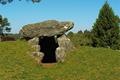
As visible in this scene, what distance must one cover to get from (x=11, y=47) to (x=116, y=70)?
34.7 feet

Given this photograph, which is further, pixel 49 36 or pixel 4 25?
pixel 4 25

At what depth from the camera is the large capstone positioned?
3080 cm

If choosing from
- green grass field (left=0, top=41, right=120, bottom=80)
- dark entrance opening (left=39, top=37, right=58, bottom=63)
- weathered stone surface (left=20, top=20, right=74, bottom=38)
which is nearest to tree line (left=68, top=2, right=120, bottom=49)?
dark entrance opening (left=39, top=37, right=58, bottom=63)

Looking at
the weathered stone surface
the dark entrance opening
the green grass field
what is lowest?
the green grass field

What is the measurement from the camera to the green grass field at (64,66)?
25297 millimetres

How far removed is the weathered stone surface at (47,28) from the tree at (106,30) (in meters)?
24.1

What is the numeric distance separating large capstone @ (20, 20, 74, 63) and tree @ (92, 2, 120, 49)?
23470 mm

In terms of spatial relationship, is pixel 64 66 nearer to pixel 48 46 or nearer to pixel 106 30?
pixel 48 46

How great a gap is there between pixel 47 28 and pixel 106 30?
2638cm

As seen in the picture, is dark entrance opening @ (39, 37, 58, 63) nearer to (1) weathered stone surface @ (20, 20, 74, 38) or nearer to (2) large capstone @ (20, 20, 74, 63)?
(2) large capstone @ (20, 20, 74, 63)

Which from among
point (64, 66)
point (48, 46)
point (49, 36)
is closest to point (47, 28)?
point (49, 36)

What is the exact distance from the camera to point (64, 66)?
28.5 m

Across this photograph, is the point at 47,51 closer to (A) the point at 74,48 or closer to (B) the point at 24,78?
(A) the point at 74,48

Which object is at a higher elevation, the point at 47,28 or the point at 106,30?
the point at 106,30
